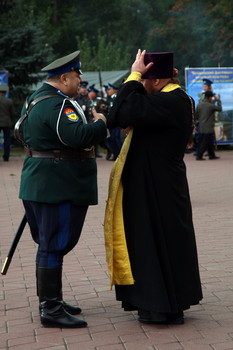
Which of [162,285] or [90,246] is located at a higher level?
[162,285]

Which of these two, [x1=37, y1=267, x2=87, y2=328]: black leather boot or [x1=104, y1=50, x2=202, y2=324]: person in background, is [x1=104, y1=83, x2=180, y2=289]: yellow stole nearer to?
[x1=104, y1=50, x2=202, y2=324]: person in background

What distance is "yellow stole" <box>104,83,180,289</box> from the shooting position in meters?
5.36

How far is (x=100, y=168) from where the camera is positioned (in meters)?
18.9

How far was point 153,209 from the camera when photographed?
5395mm

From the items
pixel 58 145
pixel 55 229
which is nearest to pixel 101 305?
pixel 55 229

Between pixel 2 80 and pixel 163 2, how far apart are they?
32.1 meters

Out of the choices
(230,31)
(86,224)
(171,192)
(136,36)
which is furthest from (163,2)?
(171,192)

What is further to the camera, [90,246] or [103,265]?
[90,246]

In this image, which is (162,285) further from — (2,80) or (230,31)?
(230,31)

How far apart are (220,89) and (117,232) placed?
1869 centimetres

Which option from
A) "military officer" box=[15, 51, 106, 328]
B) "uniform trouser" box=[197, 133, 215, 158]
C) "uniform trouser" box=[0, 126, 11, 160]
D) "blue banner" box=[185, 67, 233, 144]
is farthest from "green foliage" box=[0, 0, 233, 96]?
"military officer" box=[15, 51, 106, 328]

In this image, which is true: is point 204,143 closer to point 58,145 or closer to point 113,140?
point 113,140

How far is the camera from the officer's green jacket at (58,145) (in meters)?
5.20

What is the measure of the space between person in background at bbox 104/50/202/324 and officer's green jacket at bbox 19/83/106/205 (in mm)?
195
